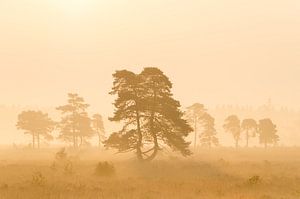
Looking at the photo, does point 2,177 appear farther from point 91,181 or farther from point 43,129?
point 43,129

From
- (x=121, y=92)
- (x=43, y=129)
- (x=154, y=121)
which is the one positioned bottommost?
(x=43, y=129)

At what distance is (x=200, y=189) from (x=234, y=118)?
233 feet

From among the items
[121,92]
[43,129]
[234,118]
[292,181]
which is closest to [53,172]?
[121,92]

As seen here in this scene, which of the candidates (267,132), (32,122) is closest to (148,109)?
(32,122)

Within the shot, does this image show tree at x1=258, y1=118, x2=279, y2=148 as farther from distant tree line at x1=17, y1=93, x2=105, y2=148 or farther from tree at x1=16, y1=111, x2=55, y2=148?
tree at x1=16, y1=111, x2=55, y2=148

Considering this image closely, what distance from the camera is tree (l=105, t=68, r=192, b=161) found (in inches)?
1481

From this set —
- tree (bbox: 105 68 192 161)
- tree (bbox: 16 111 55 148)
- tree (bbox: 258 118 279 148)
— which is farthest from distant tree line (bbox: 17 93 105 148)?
Result: tree (bbox: 258 118 279 148)

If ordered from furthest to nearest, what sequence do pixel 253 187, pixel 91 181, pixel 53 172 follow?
pixel 53 172, pixel 91 181, pixel 253 187

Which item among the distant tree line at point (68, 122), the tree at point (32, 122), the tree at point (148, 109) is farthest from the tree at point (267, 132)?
the tree at point (148, 109)

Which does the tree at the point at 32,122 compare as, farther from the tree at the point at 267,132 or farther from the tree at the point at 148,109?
the tree at the point at 267,132

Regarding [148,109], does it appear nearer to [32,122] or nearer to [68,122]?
[68,122]

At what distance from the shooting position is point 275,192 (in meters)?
23.0

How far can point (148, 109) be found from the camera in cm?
3788

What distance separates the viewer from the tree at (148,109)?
37.6 meters
